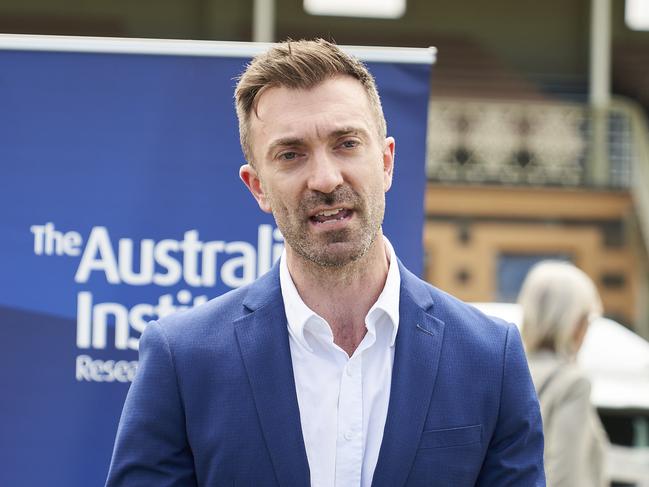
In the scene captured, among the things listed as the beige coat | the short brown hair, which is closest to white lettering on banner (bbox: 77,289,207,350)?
the short brown hair

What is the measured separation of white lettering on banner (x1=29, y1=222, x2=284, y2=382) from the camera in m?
2.34

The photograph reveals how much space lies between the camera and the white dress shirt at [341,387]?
5.37 feet

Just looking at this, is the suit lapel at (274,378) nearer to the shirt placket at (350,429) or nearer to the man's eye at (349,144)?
the shirt placket at (350,429)

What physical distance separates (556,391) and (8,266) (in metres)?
1.64

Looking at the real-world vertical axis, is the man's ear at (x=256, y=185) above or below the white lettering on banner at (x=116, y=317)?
above

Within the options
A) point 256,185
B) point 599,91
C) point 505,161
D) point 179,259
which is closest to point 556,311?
point 179,259

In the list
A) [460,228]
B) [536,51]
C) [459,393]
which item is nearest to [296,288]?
[459,393]

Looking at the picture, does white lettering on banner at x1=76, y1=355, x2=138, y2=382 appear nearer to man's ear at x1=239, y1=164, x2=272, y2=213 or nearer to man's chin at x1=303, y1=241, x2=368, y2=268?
man's ear at x1=239, y1=164, x2=272, y2=213

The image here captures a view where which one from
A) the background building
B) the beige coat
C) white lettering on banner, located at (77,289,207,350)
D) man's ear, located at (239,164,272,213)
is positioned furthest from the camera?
the background building

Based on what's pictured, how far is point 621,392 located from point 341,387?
406 centimetres

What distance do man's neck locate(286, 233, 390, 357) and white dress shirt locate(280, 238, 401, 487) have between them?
0.02m

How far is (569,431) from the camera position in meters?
3.07

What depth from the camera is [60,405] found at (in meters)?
2.37

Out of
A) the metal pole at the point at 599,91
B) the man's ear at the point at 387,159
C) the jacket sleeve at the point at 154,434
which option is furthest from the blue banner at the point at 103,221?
the metal pole at the point at 599,91
